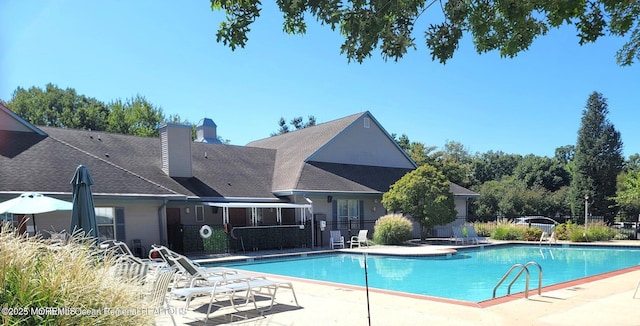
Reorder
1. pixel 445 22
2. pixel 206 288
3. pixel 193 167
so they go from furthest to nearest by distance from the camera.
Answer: pixel 193 167 → pixel 206 288 → pixel 445 22

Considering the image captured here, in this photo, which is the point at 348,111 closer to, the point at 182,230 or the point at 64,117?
the point at 182,230

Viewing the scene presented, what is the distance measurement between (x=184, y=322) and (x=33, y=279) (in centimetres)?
371

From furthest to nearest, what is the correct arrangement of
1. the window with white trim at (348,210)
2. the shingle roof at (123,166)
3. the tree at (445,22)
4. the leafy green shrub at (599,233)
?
1. the window with white trim at (348,210)
2. the leafy green shrub at (599,233)
3. the shingle roof at (123,166)
4. the tree at (445,22)

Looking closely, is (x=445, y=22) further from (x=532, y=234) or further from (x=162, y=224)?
(x=532, y=234)

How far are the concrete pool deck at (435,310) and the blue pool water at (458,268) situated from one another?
2.40m

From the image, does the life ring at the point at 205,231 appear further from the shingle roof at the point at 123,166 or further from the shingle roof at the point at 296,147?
the shingle roof at the point at 296,147

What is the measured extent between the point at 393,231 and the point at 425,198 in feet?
7.92

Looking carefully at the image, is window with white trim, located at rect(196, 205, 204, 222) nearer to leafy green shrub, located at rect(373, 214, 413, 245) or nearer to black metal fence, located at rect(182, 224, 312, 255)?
black metal fence, located at rect(182, 224, 312, 255)

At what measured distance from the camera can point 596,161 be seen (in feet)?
123

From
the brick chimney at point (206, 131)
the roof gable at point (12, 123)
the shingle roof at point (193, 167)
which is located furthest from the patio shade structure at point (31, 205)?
the brick chimney at point (206, 131)

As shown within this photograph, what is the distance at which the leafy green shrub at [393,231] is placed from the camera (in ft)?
70.8

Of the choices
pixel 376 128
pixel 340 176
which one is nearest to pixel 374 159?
pixel 376 128

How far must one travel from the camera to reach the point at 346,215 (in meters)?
24.2

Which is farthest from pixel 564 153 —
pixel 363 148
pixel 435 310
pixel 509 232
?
pixel 435 310
